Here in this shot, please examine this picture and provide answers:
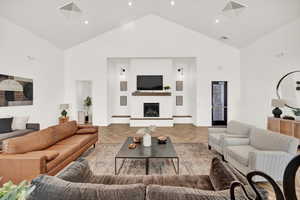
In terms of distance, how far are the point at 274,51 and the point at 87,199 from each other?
6791 mm

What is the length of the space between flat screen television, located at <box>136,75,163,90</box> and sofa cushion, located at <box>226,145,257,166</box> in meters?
5.35

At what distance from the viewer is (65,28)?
602 cm

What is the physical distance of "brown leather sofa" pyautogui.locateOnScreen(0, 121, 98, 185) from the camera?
232cm

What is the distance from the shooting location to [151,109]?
8.28 metres

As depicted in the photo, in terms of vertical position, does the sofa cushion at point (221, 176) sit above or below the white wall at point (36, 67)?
below

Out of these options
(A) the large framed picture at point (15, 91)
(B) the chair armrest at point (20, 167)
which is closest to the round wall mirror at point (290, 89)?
(B) the chair armrest at point (20, 167)

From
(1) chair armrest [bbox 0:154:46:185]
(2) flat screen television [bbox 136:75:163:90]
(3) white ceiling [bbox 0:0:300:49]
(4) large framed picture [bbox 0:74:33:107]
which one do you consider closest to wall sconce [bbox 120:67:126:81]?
(2) flat screen television [bbox 136:75:163:90]

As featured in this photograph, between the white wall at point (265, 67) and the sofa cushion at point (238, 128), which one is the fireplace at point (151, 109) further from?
the sofa cushion at point (238, 128)

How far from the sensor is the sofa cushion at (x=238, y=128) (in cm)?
377

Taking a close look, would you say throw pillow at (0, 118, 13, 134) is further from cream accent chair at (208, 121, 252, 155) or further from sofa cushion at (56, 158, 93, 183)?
cream accent chair at (208, 121, 252, 155)

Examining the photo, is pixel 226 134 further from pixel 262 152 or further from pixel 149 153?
pixel 149 153

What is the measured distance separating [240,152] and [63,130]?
12.5ft

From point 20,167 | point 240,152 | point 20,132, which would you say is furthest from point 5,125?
point 240,152

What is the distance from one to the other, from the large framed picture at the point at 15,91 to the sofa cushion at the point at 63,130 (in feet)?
6.30
